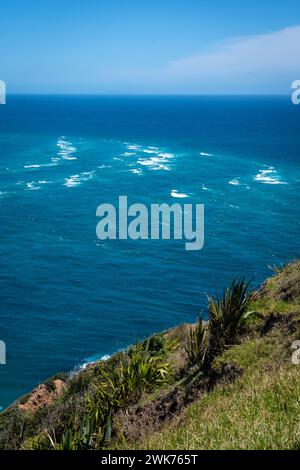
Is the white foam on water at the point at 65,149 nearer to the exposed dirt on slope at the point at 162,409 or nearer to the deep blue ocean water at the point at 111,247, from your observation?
the deep blue ocean water at the point at 111,247

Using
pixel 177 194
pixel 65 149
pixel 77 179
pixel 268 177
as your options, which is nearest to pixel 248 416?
pixel 177 194

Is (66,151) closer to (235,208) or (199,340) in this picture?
(235,208)

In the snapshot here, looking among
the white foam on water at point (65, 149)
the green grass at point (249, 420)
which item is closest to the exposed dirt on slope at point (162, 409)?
the green grass at point (249, 420)

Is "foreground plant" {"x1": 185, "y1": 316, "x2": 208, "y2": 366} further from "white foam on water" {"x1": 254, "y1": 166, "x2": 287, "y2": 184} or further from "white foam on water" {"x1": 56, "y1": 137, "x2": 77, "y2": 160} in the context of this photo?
"white foam on water" {"x1": 56, "y1": 137, "x2": 77, "y2": 160}

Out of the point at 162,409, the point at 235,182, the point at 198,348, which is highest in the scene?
the point at 235,182

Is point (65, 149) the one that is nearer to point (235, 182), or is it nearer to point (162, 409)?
point (235, 182)

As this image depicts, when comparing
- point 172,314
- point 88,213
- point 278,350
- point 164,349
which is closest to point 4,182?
point 88,213
